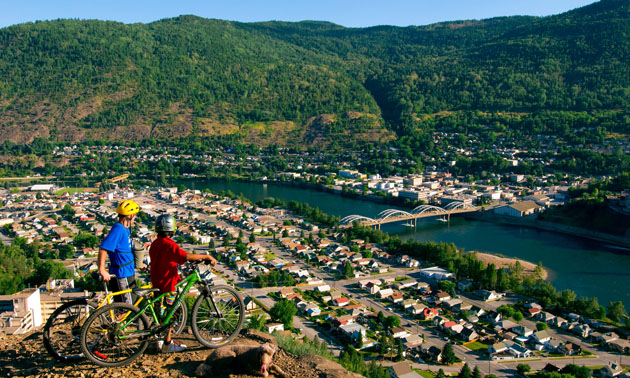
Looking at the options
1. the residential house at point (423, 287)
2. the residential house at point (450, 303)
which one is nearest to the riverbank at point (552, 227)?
the residential house at point (423, 287)

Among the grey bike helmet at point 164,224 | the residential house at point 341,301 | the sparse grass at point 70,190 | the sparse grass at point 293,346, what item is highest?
the grey bike helmet at point 164,224

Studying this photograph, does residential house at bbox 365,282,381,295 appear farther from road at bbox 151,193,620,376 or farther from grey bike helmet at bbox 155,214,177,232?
grey bike helmet at bbox 155,214,177,232

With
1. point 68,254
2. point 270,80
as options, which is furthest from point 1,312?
point 270,80

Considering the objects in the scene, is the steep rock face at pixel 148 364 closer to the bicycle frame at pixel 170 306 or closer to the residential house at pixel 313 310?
the bicycle frame at pixel 170 306

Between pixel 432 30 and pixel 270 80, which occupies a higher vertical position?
pixel 432 30

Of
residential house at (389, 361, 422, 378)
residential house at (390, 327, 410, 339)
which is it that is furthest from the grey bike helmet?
residential house at (390, 327, 410, 339)

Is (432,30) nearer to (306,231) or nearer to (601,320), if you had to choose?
(306,231)

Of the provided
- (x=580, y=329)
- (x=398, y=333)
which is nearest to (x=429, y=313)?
(x=398, y=333)

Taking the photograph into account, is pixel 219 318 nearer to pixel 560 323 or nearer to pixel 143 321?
pixel 143 321
